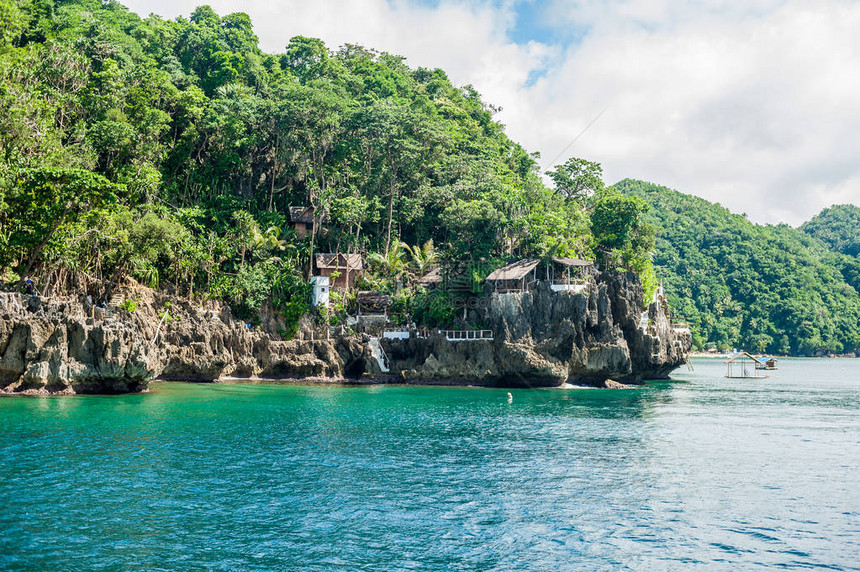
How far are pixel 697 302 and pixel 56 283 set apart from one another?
11785 cm

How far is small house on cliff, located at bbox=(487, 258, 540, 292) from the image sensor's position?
59500mm

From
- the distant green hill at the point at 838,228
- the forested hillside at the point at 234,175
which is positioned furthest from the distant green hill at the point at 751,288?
the forested hillside at the point at 234,175

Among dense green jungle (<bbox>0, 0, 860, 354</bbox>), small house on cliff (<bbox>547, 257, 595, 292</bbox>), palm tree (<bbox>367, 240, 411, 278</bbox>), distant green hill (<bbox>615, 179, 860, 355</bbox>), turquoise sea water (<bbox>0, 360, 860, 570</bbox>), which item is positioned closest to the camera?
turquoise sea water (<bbox>0, 360, 860, 570</bbox>)

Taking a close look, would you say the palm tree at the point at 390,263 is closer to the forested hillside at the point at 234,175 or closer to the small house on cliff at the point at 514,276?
the forested hillside at the point at 234,175

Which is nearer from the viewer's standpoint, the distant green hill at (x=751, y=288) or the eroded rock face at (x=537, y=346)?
the eroded rock face at (x=537, y=346)

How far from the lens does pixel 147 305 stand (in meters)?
55.8

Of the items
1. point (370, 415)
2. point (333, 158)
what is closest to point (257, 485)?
point (370, 415)

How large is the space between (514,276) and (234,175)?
3086 centimetres

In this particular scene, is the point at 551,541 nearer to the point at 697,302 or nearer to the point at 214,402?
the point at 214,402

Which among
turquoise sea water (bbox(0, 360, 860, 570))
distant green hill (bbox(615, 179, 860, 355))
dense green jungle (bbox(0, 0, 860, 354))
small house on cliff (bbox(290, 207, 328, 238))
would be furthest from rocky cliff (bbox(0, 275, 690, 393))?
distant green hill (bbox(615, 179, 860, 355))

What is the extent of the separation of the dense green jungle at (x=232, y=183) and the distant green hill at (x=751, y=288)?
62228 millimetres

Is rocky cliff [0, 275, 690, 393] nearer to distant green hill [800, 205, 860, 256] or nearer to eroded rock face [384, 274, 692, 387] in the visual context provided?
eroded rock face [384, 274, 692, 387]

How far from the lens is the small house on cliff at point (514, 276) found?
195ft

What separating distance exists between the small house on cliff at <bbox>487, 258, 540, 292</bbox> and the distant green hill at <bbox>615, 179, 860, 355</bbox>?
2921 inches
